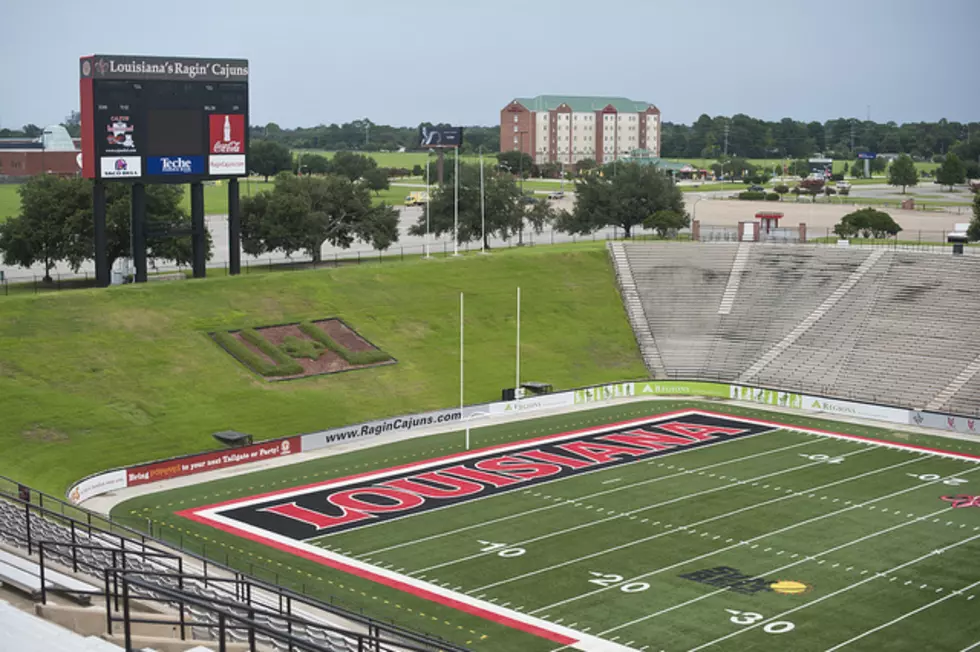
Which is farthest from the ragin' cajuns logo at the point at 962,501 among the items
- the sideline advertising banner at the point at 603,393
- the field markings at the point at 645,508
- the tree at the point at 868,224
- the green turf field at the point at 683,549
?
the tree at the point at 868,224

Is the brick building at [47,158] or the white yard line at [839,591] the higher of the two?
the brick building at [47,158]

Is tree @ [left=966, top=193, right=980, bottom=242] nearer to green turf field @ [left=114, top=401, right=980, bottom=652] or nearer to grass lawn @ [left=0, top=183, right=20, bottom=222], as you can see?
green turf field @ [left=114, top=401, right=980, bottom=652]

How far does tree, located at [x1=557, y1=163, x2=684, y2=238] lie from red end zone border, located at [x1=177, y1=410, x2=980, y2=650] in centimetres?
3717

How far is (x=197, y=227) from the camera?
6259 centimetres

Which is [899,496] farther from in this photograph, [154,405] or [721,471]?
[154,405]

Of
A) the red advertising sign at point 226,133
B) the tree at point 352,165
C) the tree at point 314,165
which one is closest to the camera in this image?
the red advertising sign at point 226,133

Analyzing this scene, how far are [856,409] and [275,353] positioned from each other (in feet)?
91.8

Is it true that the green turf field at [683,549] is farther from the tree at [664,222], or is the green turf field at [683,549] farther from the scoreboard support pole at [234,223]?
the tree at [664,222]

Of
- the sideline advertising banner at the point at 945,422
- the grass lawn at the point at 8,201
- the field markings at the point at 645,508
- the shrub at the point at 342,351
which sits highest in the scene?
the grass lawn at the point at 8,201

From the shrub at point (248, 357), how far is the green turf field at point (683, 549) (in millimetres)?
8231

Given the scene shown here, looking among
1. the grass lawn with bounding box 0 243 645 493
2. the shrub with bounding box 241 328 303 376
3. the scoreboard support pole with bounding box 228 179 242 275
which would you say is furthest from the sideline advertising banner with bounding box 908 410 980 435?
the scoreboard support pole with bounding box 228 179 242 275

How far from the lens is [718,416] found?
5800 cm

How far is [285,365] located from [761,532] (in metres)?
26.3

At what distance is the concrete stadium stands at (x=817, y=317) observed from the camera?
198 feet
